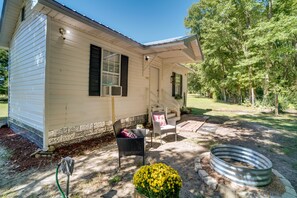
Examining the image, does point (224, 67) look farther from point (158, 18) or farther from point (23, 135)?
point (23, 135)

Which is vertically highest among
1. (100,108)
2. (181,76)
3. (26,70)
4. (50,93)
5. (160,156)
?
(181,76)

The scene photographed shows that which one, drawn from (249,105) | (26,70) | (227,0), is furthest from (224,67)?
(26,70)

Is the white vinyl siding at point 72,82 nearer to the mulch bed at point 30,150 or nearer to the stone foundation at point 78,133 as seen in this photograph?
the stone foundation at point 78,133

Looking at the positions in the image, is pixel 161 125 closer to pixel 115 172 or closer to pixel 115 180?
pixel 115 172

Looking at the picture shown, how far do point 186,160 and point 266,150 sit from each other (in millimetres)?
2604

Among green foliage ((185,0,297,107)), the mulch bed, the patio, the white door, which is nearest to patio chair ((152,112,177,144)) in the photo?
the patio

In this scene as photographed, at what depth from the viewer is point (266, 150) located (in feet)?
14.4

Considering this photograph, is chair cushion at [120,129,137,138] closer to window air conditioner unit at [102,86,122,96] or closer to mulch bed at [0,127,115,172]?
mulch bed at [0,127,115,172]

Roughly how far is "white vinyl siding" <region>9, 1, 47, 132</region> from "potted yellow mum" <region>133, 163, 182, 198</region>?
11.4 feet

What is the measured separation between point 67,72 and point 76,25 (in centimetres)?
134

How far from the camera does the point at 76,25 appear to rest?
14.1 ft

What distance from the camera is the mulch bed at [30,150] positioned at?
3.46m

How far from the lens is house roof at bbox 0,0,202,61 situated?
138 inches

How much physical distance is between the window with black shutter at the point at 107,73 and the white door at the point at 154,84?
200 centimetres
